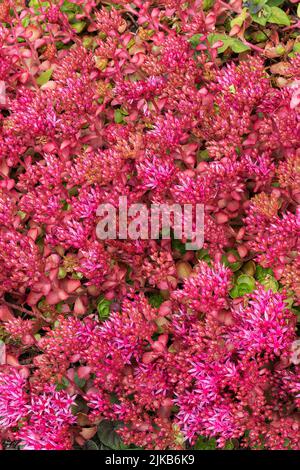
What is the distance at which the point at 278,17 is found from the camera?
226 centimetres

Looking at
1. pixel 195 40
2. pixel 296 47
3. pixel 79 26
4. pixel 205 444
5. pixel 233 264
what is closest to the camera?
pixel 205 444

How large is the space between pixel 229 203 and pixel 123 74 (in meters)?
0.75

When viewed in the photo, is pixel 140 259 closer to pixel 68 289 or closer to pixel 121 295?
pixel 121 295

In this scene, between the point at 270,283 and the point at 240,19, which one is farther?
the point at 240,19

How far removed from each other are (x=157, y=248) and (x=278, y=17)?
1.10m

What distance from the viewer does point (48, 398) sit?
66.0 inches

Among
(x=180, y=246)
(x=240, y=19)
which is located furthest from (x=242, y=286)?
(x=240, y=19)

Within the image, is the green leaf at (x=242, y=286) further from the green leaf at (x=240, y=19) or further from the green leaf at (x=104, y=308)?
the green leaf at (x=240, y=19)

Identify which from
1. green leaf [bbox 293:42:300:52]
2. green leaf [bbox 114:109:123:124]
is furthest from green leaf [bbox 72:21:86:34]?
green leaf [bbox 293:42:300:52]

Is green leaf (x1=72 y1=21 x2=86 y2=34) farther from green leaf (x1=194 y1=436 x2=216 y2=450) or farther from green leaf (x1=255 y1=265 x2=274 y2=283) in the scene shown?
green leaf (x1=194 y1=436 x2=216 y2=450)

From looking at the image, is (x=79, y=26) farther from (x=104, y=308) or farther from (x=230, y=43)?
(x=104, y=308)

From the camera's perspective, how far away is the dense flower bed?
161 centimetres

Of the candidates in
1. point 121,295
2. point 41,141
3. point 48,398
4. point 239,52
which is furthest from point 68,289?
point 239,52
